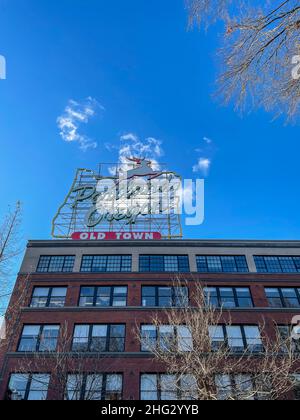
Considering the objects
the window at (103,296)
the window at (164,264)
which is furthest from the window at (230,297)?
the window at (103,296)

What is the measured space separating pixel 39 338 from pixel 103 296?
5.79 meters

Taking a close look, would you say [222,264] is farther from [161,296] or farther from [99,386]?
[99,386]

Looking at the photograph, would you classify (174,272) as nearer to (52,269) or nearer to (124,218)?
(124,218)

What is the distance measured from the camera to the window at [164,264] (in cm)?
2964

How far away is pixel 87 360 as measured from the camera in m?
23.2

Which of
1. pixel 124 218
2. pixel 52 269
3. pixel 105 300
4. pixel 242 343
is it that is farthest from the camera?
pixel 124 218

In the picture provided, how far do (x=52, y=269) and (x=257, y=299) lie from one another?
17.9 meters

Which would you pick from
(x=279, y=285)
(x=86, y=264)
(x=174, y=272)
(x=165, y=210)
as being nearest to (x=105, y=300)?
(x=86, y=264)

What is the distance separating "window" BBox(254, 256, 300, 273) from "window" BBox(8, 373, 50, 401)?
19.7 m

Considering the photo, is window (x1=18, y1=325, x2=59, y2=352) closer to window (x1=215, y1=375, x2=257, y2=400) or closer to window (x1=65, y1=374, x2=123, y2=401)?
window (x1=65, y1=374, x2=123, y2=401)

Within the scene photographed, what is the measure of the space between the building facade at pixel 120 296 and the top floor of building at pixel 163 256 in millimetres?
90

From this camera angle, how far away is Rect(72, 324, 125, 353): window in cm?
2450

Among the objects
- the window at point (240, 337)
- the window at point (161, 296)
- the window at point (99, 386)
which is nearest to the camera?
the window at point (99, 386)

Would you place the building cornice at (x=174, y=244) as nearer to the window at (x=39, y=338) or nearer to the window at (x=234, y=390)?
the window at (x=39, y=338)
